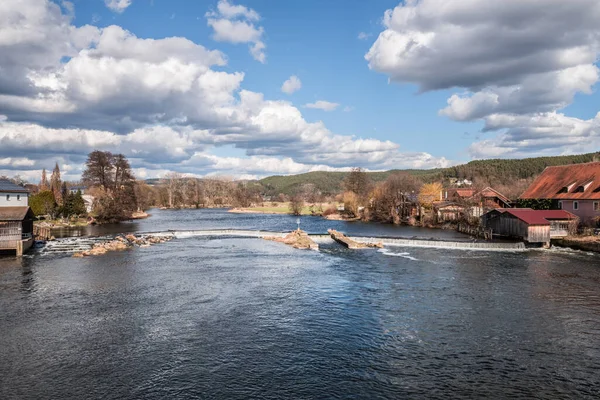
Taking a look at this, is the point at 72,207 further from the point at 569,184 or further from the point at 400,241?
the point at 569,184

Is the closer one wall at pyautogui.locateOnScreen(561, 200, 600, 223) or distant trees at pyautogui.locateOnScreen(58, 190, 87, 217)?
wall at pyautogui.locateOnScreen(561, 200, 600, 223)

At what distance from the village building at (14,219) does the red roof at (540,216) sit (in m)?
50.0

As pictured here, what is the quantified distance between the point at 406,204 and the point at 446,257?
4656 centimetres

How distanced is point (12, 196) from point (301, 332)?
38737mm

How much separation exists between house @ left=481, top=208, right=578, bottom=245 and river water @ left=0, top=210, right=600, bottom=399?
9613 mm

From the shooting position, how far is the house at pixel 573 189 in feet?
152

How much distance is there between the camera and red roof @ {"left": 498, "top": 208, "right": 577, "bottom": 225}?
43516 mm

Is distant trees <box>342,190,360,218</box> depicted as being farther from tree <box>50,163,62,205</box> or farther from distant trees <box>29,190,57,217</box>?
tree <box>50,163,62,205</box>

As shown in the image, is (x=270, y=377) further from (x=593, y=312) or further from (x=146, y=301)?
(x=593, y=312)

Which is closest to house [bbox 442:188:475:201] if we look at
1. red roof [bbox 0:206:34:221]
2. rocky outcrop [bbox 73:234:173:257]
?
rocky outcrop [bbox 73:234:173:257]

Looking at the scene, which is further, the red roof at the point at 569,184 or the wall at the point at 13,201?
the red roof at the point at 569,184

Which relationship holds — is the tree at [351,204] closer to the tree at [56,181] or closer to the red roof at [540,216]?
the red roof at [540,216]

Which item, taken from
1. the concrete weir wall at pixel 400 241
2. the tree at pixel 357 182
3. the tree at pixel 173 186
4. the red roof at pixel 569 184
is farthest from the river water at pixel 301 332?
the tree at pixel 173 186

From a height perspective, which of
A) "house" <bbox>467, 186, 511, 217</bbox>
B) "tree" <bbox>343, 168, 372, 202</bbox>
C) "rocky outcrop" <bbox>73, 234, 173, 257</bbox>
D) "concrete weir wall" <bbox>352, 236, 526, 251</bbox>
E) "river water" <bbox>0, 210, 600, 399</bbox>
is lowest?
"river water" <bbox>0, 210, 600, 399</bbox>
